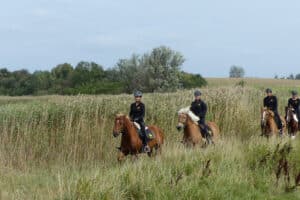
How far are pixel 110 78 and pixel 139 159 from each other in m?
68.8

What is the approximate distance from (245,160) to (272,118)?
7.56m

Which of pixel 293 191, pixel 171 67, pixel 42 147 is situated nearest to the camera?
pixel 293 191

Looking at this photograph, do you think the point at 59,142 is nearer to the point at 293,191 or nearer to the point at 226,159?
the point at 226,159

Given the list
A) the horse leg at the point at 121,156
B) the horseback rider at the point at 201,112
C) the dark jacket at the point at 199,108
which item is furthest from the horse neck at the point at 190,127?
the horse leg at the point at 121,156

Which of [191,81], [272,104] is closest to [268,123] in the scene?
[272,104]

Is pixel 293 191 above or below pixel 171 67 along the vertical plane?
below

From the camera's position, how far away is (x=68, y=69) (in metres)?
90.2

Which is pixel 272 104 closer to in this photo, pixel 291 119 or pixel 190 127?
pixel 291 119

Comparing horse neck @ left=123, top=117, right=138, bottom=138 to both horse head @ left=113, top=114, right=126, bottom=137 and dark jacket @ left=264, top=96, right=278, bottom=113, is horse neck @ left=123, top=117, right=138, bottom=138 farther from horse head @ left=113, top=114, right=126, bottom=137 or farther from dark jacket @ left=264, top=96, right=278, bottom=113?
dark jacket @ left=264, top=96, right=278, bottom=113

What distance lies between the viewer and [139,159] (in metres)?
10.6

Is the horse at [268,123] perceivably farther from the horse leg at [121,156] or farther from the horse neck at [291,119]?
the horse leg at [121,156]

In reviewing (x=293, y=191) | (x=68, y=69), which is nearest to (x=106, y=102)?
(x=293, y=191)

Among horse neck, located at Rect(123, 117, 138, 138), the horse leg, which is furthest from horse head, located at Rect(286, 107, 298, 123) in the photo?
the horse leg

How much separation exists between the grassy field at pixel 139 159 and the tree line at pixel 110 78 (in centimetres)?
4166
